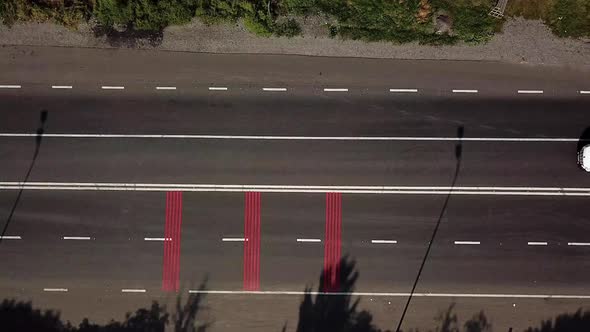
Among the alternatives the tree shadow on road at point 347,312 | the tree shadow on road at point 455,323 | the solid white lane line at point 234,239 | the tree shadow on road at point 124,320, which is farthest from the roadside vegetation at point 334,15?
the tree shadow on road at point 455,323

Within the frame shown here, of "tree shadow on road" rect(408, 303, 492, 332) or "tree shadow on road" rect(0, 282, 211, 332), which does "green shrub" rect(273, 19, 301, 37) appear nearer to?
"tree shadow on road" rect(0, 282, 211, 332)

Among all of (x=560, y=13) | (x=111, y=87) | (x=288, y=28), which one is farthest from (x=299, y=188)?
(x=560, y=13)

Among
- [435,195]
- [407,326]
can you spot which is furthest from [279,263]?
[435,195]

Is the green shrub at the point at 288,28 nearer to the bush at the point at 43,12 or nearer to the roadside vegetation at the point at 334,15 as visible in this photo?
the roadside vegetation at the point at 334,15

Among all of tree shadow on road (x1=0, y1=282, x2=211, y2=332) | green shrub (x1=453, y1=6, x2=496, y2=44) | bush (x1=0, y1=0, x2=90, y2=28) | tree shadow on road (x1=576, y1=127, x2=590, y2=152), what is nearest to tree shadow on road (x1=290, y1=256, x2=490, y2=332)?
tree shadow on road (x1=0, y1=282, x2=211, y2=332)

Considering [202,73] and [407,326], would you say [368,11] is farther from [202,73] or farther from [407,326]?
[407,326]
